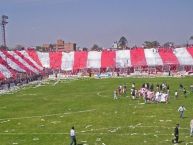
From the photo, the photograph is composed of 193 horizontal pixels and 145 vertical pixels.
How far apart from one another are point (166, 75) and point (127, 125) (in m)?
73.1

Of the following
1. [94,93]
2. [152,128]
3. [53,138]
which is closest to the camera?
[53,138]

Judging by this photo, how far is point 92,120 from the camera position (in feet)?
161

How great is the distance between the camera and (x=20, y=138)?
4138 centimetres

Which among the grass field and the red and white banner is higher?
the red and white banner

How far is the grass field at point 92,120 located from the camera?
40.0m

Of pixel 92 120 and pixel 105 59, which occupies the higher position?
pixel 105 59

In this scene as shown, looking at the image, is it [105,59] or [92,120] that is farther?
[105,59]

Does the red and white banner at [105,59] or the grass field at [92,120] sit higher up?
the red and white banner at [105,59]

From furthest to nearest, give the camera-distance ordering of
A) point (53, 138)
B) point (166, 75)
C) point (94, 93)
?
point (166, 75) → point (94, 93) → point (53, 138)

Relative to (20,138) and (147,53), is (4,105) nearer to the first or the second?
(20,138)

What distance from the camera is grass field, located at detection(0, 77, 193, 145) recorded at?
40.0 m

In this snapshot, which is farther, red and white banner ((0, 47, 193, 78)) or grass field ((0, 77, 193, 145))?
red and white banner ((0, 47, 193, 78))

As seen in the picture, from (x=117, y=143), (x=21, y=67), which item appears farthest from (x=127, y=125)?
(x=21, y=67)

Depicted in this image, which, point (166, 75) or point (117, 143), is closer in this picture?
point (117, 143)
